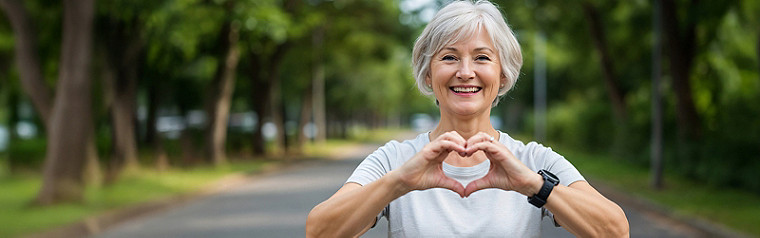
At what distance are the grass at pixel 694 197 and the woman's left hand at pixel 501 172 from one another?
9197 mm

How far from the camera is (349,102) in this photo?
178 ft

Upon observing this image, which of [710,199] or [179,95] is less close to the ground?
[179,95]

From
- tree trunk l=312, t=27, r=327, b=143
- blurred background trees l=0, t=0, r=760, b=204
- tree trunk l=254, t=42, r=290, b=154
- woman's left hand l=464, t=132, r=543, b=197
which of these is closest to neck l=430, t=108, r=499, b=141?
woman's left hand l=464, t=132, r=543, b=197

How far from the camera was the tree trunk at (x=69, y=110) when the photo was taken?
13.6 m

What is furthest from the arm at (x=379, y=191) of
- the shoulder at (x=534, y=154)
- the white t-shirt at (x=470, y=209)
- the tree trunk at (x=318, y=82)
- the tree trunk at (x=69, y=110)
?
the tree trunk at (x=318, y=82)

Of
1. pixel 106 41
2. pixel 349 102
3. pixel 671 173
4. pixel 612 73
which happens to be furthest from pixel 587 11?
pixel 349 102

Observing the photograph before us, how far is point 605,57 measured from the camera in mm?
26078

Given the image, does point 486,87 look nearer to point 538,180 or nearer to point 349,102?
point 538,180

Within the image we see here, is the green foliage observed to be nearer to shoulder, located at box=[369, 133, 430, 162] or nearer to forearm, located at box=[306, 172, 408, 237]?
shoulder, located at box=[369, 133, 430, 162]

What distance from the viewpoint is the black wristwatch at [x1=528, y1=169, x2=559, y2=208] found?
84.3 inches

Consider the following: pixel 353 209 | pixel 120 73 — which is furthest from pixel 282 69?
pixel 353 209

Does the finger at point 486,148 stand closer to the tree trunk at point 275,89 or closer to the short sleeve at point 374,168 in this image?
the short sleeve at point 374,168

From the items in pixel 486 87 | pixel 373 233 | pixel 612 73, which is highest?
pixel 612 73

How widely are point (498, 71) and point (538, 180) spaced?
346mm
